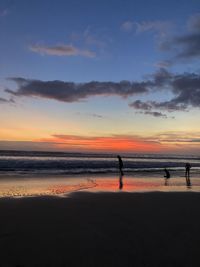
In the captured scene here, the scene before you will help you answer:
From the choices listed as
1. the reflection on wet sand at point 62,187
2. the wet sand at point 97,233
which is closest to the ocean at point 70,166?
the reflection on wet sand at point 62,187

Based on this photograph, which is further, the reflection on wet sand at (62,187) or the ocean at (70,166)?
the ocean at (70,166)

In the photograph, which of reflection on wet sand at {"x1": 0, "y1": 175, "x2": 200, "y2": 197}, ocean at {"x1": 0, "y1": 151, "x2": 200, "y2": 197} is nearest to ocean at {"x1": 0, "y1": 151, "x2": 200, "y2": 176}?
ocean at {"x1": 0, "y1": 151, "x2": 200, "y2": 197}

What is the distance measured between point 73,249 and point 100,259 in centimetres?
77

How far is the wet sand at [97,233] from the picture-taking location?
668 cm

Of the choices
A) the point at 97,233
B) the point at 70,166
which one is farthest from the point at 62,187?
the point at 70,166

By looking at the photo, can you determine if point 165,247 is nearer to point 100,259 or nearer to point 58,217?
point 100,259

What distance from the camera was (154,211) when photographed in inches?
455

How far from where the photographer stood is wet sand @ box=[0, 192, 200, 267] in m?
6.68

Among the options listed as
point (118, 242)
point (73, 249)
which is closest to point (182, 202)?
point (118, 242)

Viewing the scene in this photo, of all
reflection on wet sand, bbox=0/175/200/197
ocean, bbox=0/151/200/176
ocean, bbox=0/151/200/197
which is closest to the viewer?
reflection on wet sand, bbox=0/175/200/197

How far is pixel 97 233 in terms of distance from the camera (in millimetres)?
8391

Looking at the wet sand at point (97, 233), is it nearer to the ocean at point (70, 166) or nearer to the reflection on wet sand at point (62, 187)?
the reflection on wet sand at point (62, 187)

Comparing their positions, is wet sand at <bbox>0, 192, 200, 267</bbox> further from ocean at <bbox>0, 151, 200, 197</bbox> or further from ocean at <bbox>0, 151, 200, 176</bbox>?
ocean at <bbox>0, 151, 200, 176</bbox>

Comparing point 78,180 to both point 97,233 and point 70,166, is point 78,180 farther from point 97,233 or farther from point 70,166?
point 70,166
